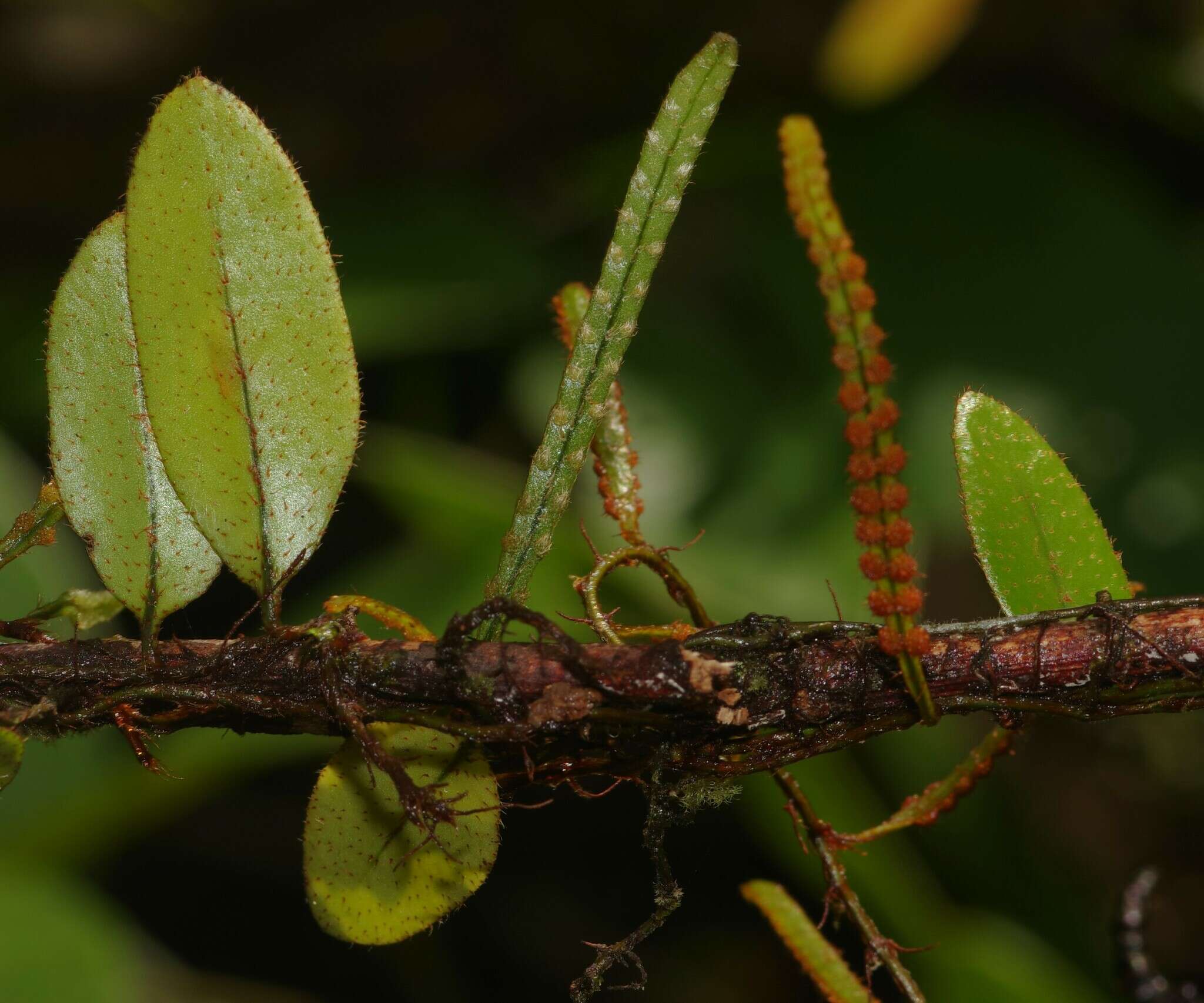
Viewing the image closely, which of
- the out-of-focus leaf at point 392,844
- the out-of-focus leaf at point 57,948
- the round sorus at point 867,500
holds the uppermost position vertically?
the round sorus at point 867,500

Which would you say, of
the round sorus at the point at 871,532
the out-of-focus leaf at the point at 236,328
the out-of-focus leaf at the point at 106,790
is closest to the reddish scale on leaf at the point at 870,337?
the round sorus at the point at 871,532

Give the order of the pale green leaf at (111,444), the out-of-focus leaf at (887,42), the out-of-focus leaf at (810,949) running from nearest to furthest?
1. the pale green leaf at (111,444)
2. the out-of-focus leaf at (810,949)
3. the out-of-focus leaf at (887,42)

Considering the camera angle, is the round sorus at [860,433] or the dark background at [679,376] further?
the dark background at [679,376]

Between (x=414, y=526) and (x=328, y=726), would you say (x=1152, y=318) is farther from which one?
(x=328, y=726)

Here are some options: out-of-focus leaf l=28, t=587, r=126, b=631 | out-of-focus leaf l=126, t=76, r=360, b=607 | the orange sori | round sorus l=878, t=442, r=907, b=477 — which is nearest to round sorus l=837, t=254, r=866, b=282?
the orange sori

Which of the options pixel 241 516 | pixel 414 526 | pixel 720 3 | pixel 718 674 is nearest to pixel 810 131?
pixel 718 674

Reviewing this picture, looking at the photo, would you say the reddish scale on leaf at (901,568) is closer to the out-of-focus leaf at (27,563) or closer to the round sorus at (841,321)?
the round sorus at (841,321)

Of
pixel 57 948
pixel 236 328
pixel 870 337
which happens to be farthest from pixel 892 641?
pixel 57 948
